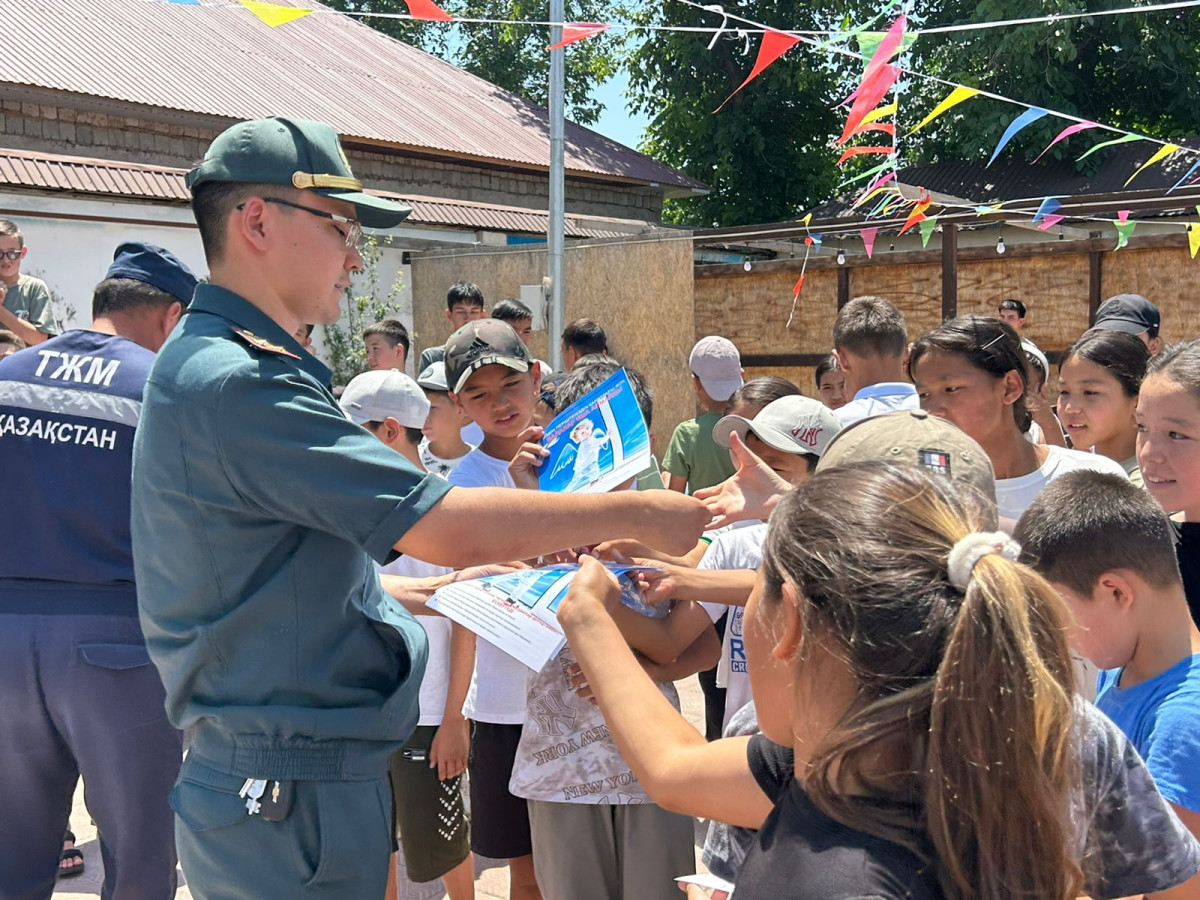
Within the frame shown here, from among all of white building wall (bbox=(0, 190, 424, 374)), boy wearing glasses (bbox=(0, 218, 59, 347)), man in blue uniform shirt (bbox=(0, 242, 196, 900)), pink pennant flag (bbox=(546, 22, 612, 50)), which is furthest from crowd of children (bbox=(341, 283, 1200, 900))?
white building wall (bbox=(0, 190, 424, 374))

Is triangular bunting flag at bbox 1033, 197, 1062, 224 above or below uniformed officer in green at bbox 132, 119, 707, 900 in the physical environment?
above

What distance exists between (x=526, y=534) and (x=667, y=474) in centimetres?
367

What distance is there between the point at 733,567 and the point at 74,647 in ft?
5.90

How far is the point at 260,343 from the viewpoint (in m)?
1.88

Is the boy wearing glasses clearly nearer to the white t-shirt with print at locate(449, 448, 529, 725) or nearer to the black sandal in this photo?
the black sandal

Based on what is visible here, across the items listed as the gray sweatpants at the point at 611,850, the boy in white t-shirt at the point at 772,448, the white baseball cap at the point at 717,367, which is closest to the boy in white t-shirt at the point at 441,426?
the white baseball cap at the point at 717,367

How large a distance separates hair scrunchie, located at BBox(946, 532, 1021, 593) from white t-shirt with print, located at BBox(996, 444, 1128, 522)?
2014 mm

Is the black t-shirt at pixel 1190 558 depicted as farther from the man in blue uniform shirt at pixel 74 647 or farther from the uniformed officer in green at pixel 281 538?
the man in blue uniform shirt at pixel 74 647

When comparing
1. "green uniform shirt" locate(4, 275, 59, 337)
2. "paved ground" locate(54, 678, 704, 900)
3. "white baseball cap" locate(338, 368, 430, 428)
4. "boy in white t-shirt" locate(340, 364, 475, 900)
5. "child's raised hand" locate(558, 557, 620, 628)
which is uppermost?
"green uniform shirt" locate(4, 275, 59, 337)

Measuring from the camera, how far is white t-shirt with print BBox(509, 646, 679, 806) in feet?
8.67

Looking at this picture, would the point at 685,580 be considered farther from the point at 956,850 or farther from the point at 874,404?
the point at 874,404

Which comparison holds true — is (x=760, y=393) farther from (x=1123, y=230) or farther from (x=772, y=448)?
(x=1123, y=230)

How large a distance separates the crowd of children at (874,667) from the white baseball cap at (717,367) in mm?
2022

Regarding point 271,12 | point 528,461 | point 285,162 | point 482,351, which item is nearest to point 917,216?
point 271,12
